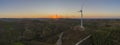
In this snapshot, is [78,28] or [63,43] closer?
[63,43]

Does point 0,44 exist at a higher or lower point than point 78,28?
lower

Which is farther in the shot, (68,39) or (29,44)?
(29,44)

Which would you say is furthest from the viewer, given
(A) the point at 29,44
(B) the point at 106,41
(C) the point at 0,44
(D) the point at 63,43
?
(A) the point at 29,44

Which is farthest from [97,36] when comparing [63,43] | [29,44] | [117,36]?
[29,44]

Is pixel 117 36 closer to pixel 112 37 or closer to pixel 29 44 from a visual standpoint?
pixel 112 37

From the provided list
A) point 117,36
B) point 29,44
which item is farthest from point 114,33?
point 29,44

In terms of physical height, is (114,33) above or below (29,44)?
above

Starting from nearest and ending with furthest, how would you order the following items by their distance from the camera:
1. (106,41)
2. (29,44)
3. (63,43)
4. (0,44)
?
Answer: (106,41), (63,43), (0,44), (29,44)

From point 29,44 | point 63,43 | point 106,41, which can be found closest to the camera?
point 106,41

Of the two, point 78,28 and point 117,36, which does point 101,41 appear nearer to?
point 117,36
